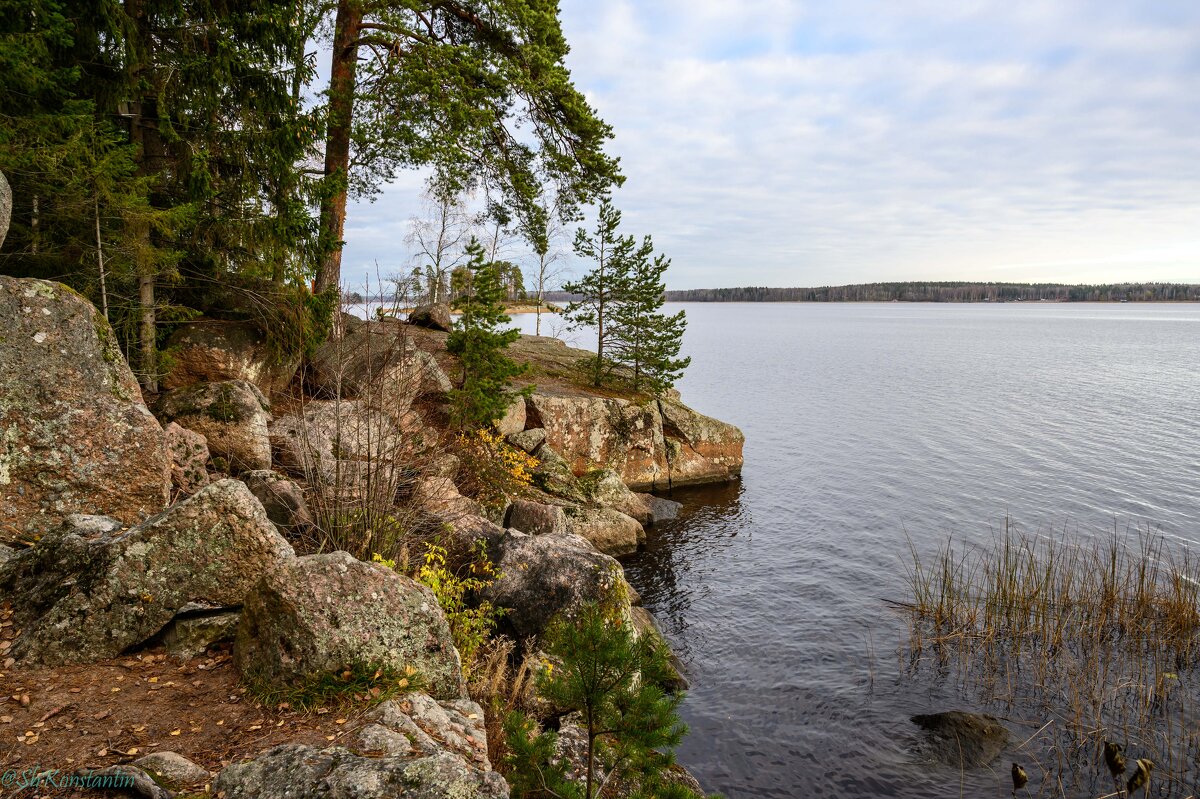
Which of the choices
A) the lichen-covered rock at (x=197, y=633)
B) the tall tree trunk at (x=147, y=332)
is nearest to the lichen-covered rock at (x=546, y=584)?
the lichen-covered rock at (x=197, y=633)

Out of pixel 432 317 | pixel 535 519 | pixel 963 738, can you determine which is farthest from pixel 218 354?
pixel 963 738

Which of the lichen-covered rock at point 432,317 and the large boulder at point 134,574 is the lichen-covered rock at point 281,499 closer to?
the large boulder at point 134,574

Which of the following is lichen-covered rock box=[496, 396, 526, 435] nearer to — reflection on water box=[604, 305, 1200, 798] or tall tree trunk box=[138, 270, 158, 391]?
reflection on water box=[604, 305, 1200, 798]

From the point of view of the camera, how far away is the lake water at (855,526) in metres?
9.67

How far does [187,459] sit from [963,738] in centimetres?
1196

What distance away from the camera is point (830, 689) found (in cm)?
1098

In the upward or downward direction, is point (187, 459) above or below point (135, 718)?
above

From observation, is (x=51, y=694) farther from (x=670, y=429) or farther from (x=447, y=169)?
(x=670, y=429)

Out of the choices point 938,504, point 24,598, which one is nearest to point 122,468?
point 24,598

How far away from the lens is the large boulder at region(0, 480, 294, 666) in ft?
18.9

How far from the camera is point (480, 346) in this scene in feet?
51.6

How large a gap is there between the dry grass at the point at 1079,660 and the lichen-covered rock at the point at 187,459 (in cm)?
1190

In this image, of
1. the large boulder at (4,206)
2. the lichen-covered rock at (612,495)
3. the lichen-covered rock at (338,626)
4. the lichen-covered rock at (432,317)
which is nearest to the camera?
the lichen-covered rock at (338,626)

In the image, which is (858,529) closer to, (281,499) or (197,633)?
(281,499)
